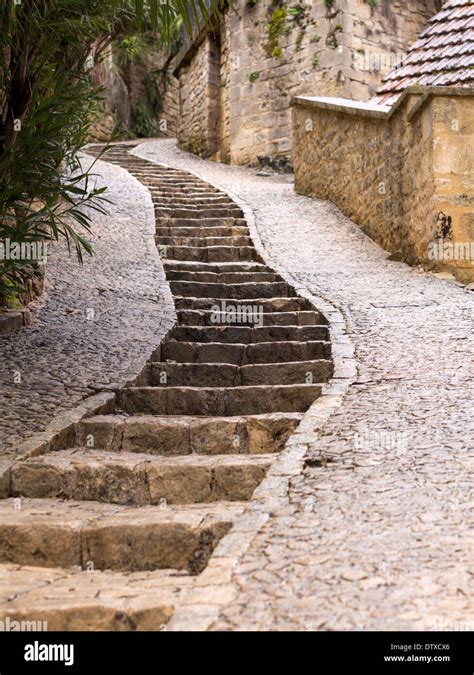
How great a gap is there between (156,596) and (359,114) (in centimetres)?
730

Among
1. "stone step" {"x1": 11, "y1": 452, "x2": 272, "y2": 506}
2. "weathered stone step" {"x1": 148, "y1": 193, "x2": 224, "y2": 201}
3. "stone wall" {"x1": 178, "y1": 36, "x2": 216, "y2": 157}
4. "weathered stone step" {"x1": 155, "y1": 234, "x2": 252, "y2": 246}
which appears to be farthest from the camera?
"stone wall" {"x1": 178, "y1": 36, "x2": 216, "y2": 157}

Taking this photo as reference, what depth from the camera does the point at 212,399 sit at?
398 centimetres

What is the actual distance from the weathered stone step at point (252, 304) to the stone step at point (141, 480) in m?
2.85

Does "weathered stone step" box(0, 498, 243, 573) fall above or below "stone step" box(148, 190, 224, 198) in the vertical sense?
below

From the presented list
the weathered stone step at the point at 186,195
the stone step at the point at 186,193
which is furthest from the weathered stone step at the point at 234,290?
the stone step at the point at 186,193

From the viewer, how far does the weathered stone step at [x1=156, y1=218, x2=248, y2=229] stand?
8680 mm

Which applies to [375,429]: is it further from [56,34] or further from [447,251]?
[447,251]

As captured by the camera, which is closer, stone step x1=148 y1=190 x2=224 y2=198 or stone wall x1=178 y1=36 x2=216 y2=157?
stone step x1=148 y1=190 x2=224 y2=198

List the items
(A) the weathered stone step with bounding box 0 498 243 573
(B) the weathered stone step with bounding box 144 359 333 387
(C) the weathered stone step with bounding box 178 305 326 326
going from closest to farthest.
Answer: (A) the weathered stone step with bounding box 0 498 243 573 → (B) the weathered stone step with bounding box 144 359 333 387 → (C) the weathered stone step with bounding box 178 305 326 326

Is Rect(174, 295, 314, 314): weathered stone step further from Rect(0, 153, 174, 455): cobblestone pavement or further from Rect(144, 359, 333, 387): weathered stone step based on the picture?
Rect(144, 359, 333, 387): weathered stone step

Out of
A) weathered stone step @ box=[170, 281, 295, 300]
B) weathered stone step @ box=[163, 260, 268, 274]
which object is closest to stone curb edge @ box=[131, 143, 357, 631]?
weathered stone step @ box=[170, 281, 295, 300]

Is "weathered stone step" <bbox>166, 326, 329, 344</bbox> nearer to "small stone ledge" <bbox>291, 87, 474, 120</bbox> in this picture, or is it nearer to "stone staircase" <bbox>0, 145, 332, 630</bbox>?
"stone staircase" <bbox>0, 145, 332, 630</bbox>

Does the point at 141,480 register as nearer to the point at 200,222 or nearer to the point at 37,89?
the point at 37,89

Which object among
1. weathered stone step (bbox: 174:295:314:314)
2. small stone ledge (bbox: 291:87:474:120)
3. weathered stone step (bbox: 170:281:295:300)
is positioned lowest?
weathered stone step (bbox: 174:295:314:314)
